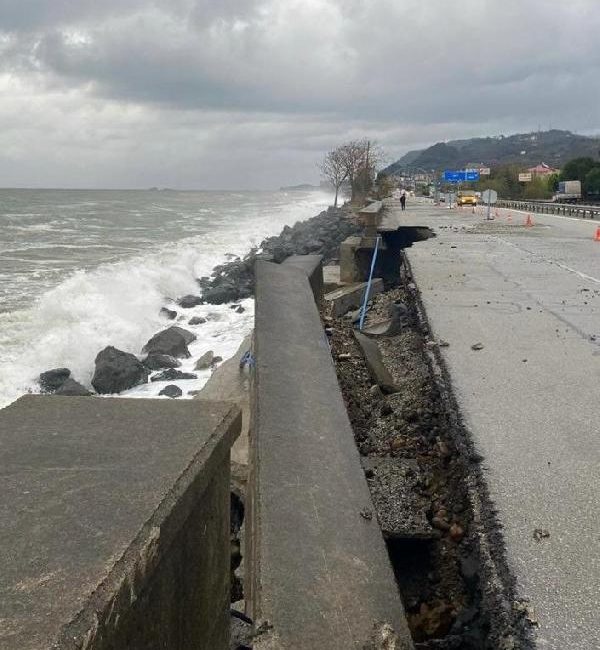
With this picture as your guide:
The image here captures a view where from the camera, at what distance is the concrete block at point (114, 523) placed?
49.7 inches

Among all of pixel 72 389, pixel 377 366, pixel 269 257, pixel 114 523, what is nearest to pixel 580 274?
pixel 377 366

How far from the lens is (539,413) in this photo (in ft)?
13.8

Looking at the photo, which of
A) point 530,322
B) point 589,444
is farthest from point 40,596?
point 530,322

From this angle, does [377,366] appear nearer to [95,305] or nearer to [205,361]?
[205,361]

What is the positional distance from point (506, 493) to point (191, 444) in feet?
6.23

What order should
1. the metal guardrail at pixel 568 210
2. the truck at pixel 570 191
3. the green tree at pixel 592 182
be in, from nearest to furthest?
the metal guardrail at pixel 568 210 < the truck at pixel 570 191 < the green tree at pixel 592 182

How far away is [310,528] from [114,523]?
70.7 inches

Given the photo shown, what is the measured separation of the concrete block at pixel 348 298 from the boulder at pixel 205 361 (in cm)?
260

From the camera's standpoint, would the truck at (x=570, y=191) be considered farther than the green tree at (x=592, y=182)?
No

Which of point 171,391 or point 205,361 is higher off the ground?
point 171,391

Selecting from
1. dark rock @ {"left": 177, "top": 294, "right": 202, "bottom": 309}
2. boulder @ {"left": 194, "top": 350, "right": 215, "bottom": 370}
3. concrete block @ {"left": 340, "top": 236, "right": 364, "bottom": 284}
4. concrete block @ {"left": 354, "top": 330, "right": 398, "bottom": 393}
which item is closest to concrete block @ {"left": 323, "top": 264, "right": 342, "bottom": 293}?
concrete block @ {"left": 340, "top": 236, "right": 364, "bottom": 284}

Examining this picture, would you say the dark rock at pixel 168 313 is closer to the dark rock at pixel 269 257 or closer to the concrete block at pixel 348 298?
the dark rock at pixel 269 257

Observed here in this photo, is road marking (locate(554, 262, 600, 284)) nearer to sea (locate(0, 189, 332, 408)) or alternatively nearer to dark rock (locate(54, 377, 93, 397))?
sea (locate(0, 189, 332, 408))

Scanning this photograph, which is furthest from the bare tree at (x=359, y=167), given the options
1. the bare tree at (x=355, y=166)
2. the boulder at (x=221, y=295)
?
the boulder at (x=221, y=295)
